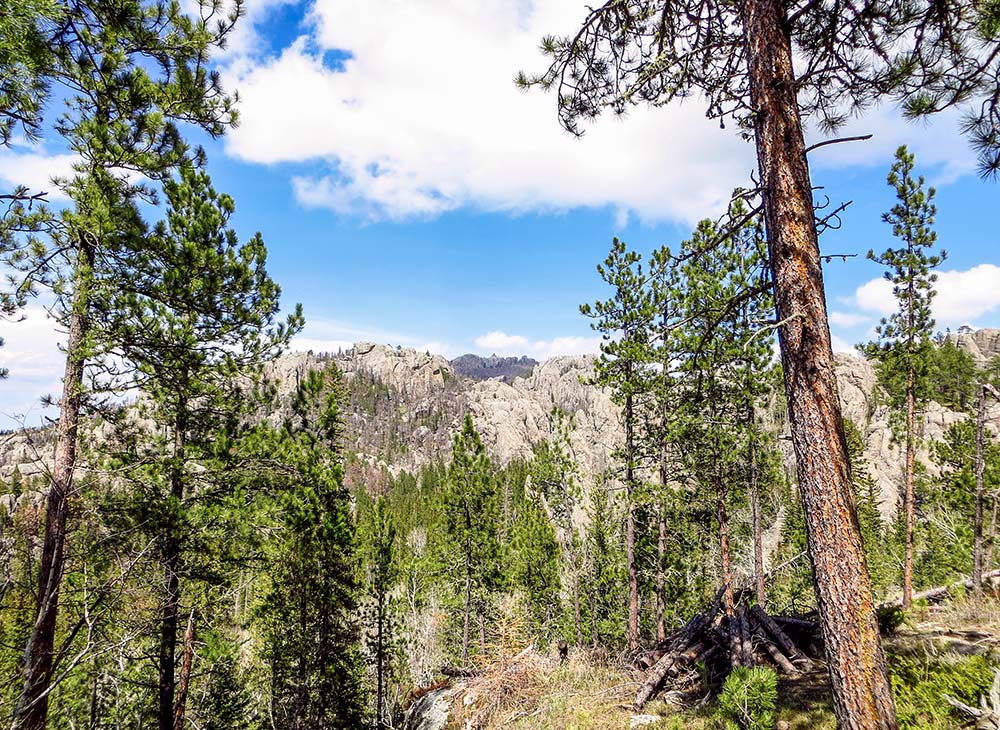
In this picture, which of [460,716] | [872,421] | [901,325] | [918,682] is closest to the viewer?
[918,682]

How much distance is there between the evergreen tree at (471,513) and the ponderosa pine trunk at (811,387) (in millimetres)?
16026

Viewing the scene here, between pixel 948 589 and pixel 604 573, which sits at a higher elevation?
pixel 948 589

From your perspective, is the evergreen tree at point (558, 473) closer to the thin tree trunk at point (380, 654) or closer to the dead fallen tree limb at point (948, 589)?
the thin tree trunk at point (380, 654)

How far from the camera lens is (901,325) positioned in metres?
15.1

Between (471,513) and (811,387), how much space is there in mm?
17792

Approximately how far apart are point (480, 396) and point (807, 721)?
168218mm

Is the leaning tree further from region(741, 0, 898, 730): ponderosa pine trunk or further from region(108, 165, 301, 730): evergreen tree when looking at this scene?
region(108, 165, 301, 730): evergreen tree

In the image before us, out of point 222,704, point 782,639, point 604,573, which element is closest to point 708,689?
point 782,639

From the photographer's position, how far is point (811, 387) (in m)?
3.56

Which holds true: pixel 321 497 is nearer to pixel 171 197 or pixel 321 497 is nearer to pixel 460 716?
pixel 460 716

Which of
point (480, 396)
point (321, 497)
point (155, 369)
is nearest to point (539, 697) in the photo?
point (321, 497)

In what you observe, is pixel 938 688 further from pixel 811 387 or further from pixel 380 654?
pixel 380 654

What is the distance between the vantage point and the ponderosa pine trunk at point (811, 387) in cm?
317

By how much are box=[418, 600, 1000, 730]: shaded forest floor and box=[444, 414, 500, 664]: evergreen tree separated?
881 centimetres
